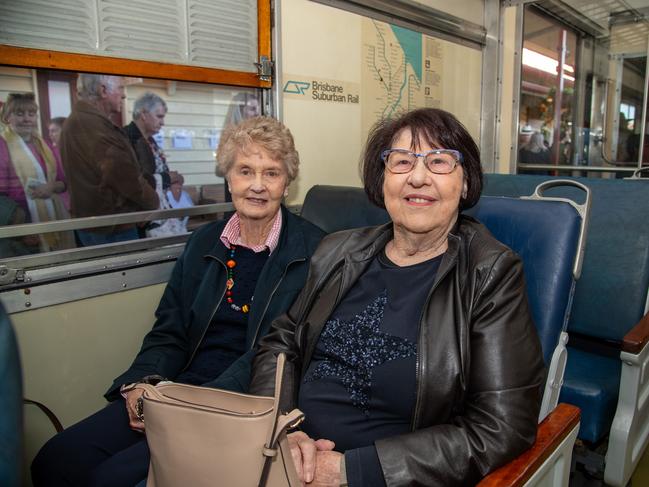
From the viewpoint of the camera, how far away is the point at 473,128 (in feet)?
13.9

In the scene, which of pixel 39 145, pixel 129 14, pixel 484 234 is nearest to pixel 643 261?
pixel 484 234

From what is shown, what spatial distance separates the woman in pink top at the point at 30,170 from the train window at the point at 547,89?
11.7ft

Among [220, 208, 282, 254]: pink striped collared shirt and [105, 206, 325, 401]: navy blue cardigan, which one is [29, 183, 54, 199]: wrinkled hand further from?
[220, 208, 282, 254]: pink striped collared shirt

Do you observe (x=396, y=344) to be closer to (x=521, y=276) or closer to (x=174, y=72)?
(x=521, y=276)

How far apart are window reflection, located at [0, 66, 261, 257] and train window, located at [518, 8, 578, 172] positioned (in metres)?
2.63

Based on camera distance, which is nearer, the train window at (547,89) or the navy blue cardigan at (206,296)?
the navy blue cardigan at (206,296)

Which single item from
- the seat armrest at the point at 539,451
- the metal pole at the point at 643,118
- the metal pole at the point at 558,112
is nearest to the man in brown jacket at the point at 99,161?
the seat armrest at the point at 539,451

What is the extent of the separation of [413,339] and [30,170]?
1.56 metres

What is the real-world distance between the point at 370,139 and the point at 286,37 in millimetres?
1191

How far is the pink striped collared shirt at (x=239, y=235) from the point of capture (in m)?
2.07

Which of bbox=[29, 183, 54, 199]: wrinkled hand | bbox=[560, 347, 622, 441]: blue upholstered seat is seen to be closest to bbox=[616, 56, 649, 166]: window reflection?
bbox=[560, 347, 622, 441]: blue upholstered seat

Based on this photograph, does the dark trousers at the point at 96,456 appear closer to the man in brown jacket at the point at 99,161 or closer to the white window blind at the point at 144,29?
the man in brown jacket at the point at 99,161

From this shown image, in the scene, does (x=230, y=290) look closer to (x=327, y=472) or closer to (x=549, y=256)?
(x=327, y=472)

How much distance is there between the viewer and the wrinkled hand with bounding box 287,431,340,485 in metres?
1.28
